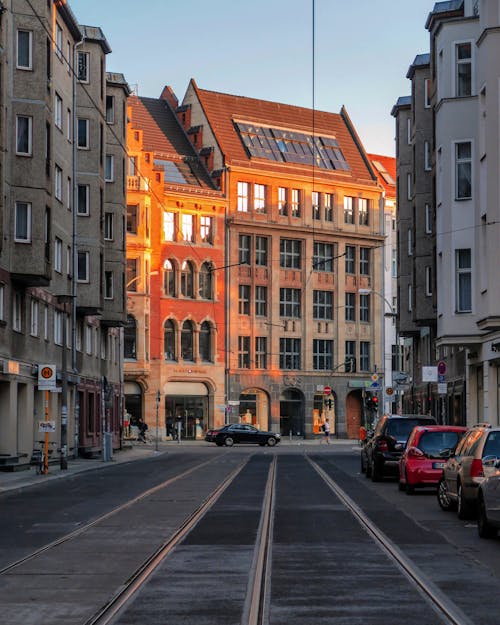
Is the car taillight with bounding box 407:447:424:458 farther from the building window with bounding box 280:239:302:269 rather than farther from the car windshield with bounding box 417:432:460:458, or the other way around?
the building window with bounding box 280:239:302:269

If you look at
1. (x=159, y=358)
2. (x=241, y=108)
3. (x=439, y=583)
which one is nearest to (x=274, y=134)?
(x=241, y=108)

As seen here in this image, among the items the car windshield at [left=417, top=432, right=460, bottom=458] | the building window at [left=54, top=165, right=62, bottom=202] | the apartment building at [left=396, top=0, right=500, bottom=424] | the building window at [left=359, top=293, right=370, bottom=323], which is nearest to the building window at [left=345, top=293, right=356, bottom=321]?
the building window at [left=359, top=293, right=370, bottom=323]

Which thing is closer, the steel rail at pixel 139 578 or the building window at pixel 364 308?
the steel rail at pixel 139 578

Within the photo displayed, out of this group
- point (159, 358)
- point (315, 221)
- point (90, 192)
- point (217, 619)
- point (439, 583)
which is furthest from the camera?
point (315, 221)

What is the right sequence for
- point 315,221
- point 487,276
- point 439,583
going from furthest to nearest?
point 315,221 → point 487,276 → point 439,583

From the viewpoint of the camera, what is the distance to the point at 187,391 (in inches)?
3447

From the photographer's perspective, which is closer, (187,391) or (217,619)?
(217,619)

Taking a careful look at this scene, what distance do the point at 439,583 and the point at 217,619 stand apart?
2983mm

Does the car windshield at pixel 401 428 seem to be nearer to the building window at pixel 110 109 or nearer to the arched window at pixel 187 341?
the building window at pixel 110 109

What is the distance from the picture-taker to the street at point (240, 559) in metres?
10.4

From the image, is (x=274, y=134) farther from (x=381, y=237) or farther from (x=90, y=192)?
(x=90, y=192)

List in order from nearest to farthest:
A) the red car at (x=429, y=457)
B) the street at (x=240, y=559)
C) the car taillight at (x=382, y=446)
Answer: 1. the street at (x=240, y=559)
2. the red car at (x=429, y=457)
3. the car taillight at (x=382, y=446)

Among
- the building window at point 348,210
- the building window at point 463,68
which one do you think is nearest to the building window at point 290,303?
the building window at point 348,210

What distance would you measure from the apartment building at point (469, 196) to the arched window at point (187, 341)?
137 feet
